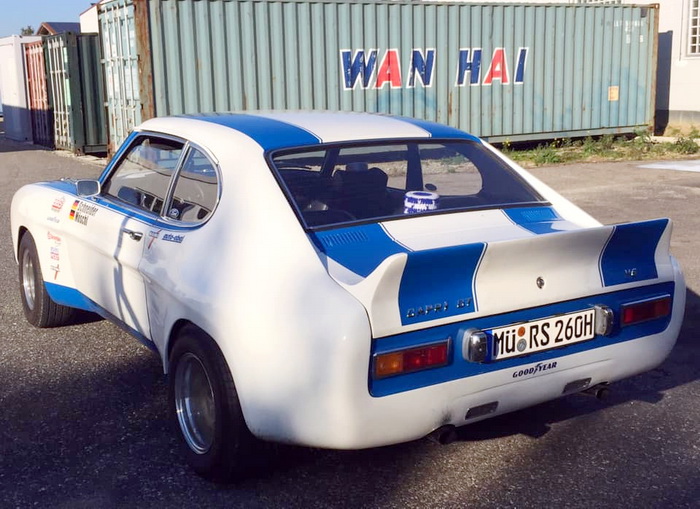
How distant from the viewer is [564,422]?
4.00 m

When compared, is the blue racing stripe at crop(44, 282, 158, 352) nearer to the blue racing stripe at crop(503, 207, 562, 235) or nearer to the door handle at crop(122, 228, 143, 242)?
the door handle at crop(122, 228, 143, 242)

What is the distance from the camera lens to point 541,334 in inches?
128

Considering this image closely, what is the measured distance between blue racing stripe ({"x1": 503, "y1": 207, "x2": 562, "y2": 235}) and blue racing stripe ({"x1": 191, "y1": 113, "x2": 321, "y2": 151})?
3.06 ft

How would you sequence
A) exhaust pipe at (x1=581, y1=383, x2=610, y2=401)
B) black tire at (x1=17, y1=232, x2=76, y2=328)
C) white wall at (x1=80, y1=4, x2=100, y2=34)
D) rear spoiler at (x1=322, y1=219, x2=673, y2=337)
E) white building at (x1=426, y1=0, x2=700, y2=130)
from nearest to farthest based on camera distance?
rear spoiler at (x1=322, y1=219, x2=673, y2=337), exhaust pipe at (x1=581, y1=383, x2=610, y2=401), black tire at (x1=17, y1=232, x2=76, y2=328), white building at (x1=426, y1=0, x2=700, y2=130), white wall at (x1=80, y1=4, x2=100, y2=34)

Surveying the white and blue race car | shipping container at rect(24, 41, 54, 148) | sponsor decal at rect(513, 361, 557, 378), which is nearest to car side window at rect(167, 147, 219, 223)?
the white and blue race car

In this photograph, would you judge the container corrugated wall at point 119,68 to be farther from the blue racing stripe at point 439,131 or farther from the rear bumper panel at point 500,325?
the rear bumper panel at point 500,325

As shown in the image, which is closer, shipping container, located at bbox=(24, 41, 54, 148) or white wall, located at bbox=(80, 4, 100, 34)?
shipping container, located at bbox=(24, 41, 54, 148)

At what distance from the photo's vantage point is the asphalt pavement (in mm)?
3291

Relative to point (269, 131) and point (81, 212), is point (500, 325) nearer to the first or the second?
point (269, 131)

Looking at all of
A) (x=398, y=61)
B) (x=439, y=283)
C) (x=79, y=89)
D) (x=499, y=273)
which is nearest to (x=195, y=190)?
(x=439, y=283)

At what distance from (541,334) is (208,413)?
1.32 meters

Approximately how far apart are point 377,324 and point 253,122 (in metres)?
1.56

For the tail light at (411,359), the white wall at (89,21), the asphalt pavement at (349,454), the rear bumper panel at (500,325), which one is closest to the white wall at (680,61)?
the asphalt pavement at (349,454)

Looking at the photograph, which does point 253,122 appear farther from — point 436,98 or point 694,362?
point 436,98
